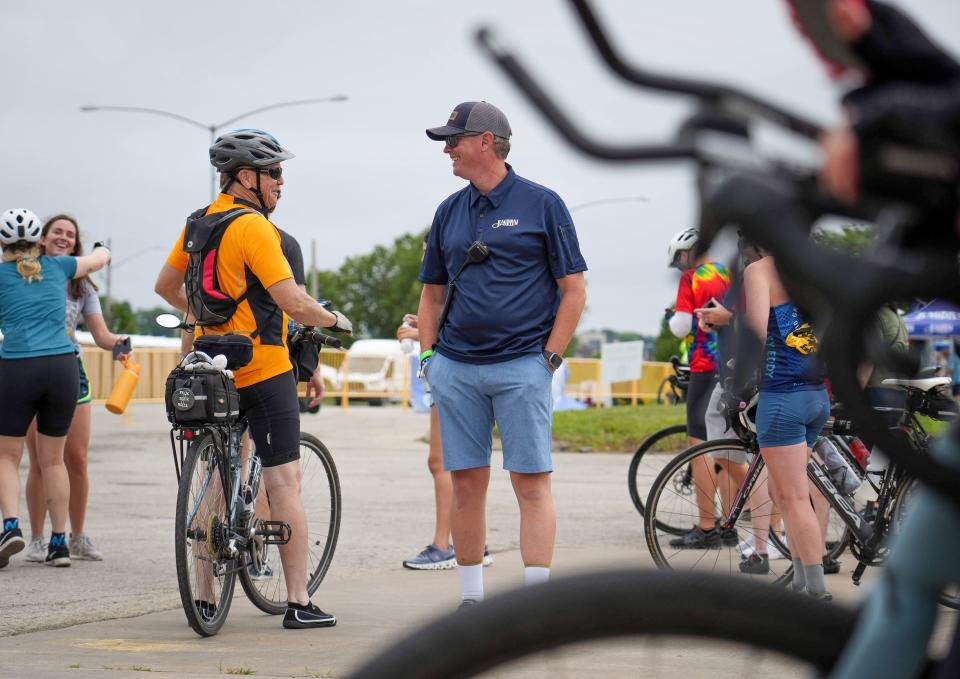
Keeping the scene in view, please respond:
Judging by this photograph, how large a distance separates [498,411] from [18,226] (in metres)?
3.73

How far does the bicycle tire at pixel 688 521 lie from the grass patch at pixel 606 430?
32.7 feet

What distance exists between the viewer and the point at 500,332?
5.41 metres

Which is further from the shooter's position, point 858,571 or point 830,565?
point 830,565

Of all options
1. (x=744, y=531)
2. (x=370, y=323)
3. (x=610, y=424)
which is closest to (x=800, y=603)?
(x=744, y=531)

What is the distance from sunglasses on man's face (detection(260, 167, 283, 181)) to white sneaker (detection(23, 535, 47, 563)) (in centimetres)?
309

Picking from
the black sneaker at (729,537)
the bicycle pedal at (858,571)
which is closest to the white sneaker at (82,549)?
the black sneaker at (729,537)

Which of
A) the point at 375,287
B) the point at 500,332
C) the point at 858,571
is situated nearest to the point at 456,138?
the point at 500,332

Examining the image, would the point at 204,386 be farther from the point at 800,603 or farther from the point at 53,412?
the point at 800,603

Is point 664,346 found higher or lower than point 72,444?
higher

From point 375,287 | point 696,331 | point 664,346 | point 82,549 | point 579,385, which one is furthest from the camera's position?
point 375,287

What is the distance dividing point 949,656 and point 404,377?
30180 millimetres

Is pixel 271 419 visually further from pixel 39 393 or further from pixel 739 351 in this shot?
pixel 739 351

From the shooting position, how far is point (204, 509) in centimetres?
547

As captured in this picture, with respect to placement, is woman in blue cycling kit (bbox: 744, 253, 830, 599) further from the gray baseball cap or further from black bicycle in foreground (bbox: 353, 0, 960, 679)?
black bicycle in foreground (bbox: 353, 0, 960, 679)
